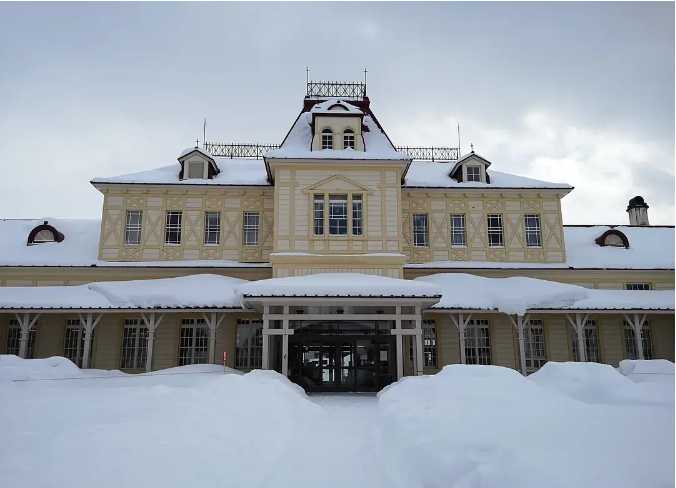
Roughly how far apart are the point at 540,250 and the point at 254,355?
45.5 feet

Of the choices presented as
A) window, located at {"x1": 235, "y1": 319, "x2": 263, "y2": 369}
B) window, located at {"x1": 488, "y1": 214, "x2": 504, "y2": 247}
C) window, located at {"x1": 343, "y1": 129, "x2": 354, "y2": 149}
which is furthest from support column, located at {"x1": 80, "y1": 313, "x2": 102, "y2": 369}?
window, located at {"x1": 488, "y1": 214, "x2": 504, "y2": 247}

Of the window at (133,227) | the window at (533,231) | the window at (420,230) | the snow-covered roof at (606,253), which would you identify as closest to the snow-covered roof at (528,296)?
the snow-covered roof at (606,253)

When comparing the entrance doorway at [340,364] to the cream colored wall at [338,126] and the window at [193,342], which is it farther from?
the cream colored wall at [338,126]

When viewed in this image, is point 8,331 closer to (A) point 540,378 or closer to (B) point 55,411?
(B) point 55,411

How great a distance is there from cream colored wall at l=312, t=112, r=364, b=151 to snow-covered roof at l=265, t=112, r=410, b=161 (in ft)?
1.81

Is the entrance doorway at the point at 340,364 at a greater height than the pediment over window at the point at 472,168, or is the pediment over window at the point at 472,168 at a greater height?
the pediment over window at the point at 472,168

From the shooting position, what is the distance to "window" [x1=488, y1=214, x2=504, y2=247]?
23.5m

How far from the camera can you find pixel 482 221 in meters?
23.7

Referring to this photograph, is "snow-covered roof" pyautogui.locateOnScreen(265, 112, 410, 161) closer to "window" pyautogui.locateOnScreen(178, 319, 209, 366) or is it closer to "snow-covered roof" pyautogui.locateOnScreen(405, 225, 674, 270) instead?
"snow-covered roof" pyautogui.locateOnScreen(405, 225, 674, 270)

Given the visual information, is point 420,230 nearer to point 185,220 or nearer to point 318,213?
point 318,213

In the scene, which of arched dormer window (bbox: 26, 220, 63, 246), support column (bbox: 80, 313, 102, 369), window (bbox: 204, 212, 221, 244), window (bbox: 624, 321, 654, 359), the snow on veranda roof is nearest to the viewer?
the snow on veranda roof

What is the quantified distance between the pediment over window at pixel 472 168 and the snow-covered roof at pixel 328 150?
13.3 ft

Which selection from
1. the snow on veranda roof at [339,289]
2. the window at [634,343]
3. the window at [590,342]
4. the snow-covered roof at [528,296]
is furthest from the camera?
the window at [634,343]

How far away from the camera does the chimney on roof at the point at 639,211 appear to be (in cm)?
2938
